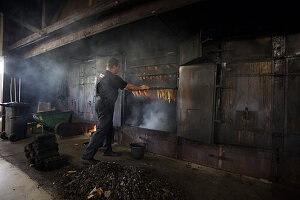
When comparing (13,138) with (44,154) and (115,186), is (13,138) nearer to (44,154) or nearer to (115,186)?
(44,154)

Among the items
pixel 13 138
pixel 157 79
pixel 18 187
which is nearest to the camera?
pixel 18 187

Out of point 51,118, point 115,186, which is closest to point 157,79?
point 115,186

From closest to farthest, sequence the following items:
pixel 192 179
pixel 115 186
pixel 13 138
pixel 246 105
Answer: pixel 115 186 → pixel 192 179 → pixel 246 105 → pixel 13 138

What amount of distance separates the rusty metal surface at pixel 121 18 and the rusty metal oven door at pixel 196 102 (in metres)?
1.71

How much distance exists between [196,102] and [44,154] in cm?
440

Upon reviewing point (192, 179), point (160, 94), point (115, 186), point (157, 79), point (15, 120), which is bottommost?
point (192, 179)

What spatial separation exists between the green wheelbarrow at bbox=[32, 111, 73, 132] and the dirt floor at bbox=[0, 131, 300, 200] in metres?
1.65

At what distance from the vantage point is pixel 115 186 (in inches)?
105

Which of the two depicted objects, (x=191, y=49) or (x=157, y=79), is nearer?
(x=191, y=49)

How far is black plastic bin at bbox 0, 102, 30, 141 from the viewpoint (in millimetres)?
6180

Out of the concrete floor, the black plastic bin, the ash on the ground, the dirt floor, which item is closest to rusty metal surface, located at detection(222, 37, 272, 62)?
the dirt floor

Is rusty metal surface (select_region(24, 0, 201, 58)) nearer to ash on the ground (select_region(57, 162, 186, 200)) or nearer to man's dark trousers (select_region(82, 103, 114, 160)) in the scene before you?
man's dark trousers (select_region(82, 103, 114, 160))

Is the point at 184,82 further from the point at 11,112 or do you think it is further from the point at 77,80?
the point at 11,112

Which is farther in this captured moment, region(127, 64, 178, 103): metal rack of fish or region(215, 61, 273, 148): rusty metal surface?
region(127, 64, 178, 103): metal rack of fish
